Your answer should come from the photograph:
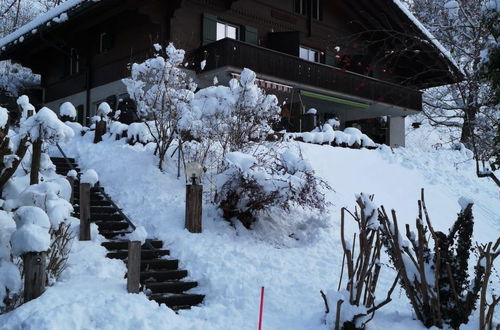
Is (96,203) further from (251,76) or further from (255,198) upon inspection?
(251,76)

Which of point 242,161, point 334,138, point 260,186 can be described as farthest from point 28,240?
point 334,138

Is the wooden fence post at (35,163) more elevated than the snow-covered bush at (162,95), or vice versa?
the snow-covered bush at (162,95)

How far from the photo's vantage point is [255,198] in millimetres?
7957

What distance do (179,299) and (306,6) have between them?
676 inches

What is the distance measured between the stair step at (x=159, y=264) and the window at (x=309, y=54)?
601 inches

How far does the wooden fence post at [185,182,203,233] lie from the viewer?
7746 mm

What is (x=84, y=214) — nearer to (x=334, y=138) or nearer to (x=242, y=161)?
(x=242, y=161)

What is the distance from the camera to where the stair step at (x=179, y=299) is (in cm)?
595

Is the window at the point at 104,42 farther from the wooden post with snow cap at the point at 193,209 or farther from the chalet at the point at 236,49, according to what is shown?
the wooden post with snow cap at the point at 193,209

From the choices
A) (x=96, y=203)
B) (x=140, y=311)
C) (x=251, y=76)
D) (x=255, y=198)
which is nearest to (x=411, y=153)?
(x=251, y=76)

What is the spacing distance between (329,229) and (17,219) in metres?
5.09

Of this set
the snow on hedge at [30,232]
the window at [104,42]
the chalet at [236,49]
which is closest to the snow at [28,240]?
the snow on hedge at [30,232]

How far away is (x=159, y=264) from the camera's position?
22.5ft

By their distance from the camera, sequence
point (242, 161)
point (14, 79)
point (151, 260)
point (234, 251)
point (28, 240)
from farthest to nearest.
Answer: point (14, 79)
point (242, 161)
point (234, 251)
point (151, 260)
point (28, 240)
